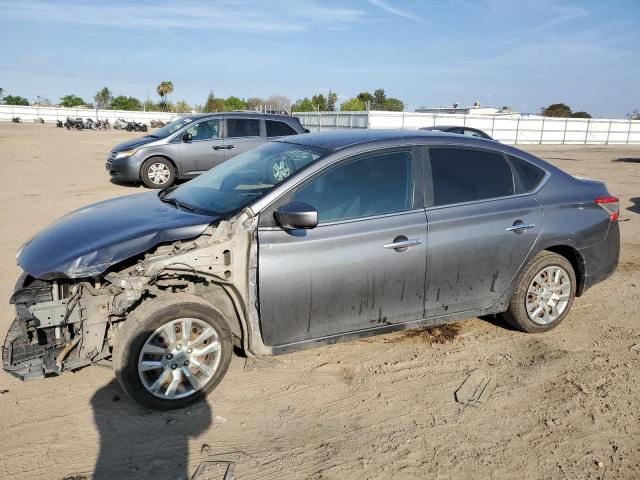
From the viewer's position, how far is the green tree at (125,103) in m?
92.0

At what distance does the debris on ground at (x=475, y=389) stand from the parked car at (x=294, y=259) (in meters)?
0.51

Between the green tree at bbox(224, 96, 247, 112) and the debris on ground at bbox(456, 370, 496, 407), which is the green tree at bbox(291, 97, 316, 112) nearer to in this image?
the green tree at bbox(224, 96, 247, 112)

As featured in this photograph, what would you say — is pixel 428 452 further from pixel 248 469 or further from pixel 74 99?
pixel 74 99

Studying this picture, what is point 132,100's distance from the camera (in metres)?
96.2

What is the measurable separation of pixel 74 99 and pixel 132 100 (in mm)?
12747

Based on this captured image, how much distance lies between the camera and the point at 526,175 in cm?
439

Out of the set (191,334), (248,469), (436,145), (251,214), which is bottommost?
(248,469)

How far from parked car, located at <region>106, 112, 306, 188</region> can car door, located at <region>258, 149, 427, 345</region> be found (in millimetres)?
8320

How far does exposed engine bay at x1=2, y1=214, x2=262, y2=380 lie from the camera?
126 inches

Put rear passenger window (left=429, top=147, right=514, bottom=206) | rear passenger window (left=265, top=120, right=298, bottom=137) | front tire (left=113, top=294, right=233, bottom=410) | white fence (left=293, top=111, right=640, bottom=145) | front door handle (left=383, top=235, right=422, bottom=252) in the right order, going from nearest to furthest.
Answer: front tire (left=113, top=294, right=233, bottom=410)
front door handle (left=383, top=235, right=422, bottom=252)
rear passenger window (left=429, top=147, right=514, bottom=206)
rear passenger window (left=265, top=120, right=298, bottom=137)
white fence (left=293, top=111, right=640, bottom=145)

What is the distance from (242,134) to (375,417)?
956 centimetres

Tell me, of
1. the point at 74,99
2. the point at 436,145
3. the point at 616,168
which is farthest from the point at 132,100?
the point at 436,145

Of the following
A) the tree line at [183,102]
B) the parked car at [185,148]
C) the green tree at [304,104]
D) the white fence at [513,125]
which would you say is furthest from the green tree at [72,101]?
the parked car at [185,148]

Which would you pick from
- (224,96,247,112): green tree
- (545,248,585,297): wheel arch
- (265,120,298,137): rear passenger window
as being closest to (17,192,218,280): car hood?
(545,248,585,297): wheel arch
